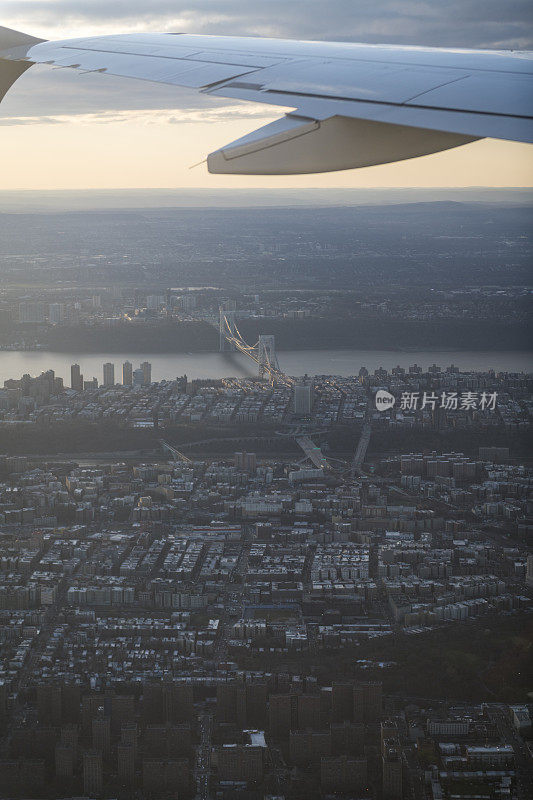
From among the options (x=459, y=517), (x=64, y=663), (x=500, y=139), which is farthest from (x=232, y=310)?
(x=500, y=139)

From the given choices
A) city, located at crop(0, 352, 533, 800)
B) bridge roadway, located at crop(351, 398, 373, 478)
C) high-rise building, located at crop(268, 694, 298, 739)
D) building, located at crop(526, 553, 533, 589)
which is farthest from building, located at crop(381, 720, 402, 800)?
bridge roadway, located at crop(351, 398, 373, 478)

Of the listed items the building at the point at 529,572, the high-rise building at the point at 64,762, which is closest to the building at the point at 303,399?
the building at the point at 529,572

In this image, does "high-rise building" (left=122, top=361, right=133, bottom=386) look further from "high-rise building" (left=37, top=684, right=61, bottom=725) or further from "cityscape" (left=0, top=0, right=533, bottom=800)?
"high-rise building" (left=37, top=684, right=61, bottom=725)

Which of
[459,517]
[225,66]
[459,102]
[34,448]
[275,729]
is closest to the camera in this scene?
[459,102]

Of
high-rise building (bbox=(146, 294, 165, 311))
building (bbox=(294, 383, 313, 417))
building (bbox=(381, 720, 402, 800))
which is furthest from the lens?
high-rise building (bbox=(146, 294, 165, 311))

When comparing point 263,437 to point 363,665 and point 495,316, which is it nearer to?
point 495,316

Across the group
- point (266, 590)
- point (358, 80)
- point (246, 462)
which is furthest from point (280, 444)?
point (358, 80)
